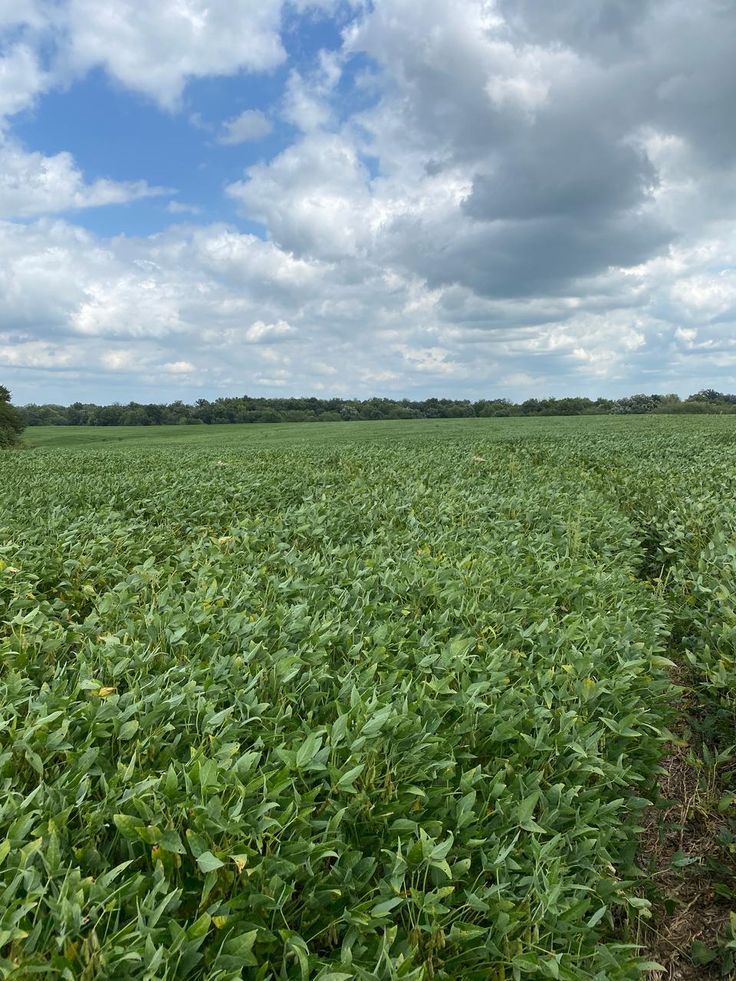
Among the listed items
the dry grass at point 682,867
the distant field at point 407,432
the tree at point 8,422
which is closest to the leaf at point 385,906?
the dry grass at point 682,867

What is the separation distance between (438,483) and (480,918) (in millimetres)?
9649

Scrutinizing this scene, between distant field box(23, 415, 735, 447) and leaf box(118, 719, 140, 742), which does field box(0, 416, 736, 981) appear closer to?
leaf box(118, 719, 140, 742)

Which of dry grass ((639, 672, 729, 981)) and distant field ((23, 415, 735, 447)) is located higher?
distant field ((23, 415, 735, 447))

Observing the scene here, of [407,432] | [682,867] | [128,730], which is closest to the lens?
[128,730]

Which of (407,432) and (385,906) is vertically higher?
(407,432)

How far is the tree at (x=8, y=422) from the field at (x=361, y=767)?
50245 mm

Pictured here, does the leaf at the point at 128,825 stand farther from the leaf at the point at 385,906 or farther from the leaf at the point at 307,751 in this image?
the leaf at the point at 385,906

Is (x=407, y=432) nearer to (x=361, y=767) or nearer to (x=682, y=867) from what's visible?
(x=682, y=867)

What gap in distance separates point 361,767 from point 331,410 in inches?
3889

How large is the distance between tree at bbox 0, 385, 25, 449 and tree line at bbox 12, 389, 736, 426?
105 feet

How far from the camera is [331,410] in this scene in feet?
329

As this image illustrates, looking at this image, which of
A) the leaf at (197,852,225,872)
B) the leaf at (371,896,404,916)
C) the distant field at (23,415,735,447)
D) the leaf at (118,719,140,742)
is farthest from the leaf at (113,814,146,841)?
the distant field at (23,415,735,447)

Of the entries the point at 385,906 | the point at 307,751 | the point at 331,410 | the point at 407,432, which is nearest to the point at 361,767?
the point at 307,751

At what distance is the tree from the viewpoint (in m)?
49.7
